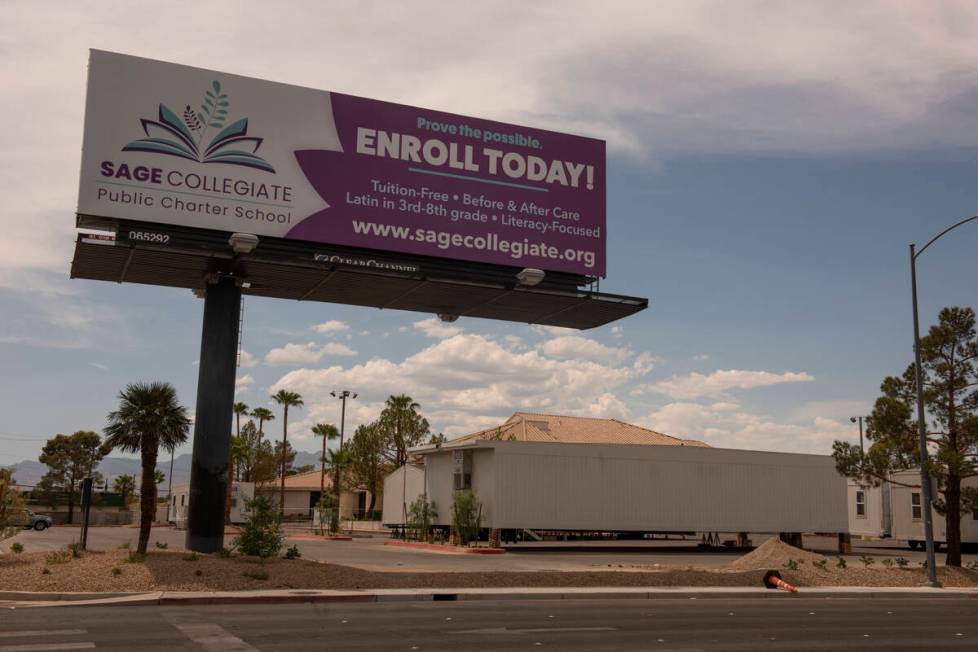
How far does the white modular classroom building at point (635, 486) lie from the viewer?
130 feet

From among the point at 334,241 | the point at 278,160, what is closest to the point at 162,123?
the point at 278,160

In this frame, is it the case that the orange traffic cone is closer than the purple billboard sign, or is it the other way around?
the orange traffic cone

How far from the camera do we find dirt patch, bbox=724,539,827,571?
92.3 feet

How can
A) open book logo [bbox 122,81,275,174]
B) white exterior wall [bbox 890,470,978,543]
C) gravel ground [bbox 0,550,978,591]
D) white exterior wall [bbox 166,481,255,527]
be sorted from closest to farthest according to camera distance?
gravel ground [bbox 0,550,978,591]
open book logo [bbox 122,81,275,174]
white exterior wall [bbox 890,470,978,543]
white exterior wall [bbox 166,481,255,527]

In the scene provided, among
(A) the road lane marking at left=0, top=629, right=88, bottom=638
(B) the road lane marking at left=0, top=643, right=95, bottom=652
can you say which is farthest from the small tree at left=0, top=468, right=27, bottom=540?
(B) the road lane marking at left=0, top=643, right=95, bottom=652

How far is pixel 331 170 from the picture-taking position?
90.8 feet

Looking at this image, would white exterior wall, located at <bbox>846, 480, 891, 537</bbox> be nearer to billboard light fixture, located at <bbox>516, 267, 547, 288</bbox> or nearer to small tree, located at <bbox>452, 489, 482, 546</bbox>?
small tree, located at <bbox>452, 489, 482, 546</bbox>

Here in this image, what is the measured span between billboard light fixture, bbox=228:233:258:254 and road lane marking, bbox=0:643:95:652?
14528mm

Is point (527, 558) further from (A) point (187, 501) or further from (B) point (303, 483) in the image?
(B) point (303, 483)

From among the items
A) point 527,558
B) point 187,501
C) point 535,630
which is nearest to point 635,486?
point 527,558

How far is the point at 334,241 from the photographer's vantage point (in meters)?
27.3

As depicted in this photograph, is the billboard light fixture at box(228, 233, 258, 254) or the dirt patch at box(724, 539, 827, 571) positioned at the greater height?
the billboard light fixture at box(228, 233, 258, 254)

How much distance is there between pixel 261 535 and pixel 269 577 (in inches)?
121

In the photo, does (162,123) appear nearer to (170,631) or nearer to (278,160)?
(278,160)
